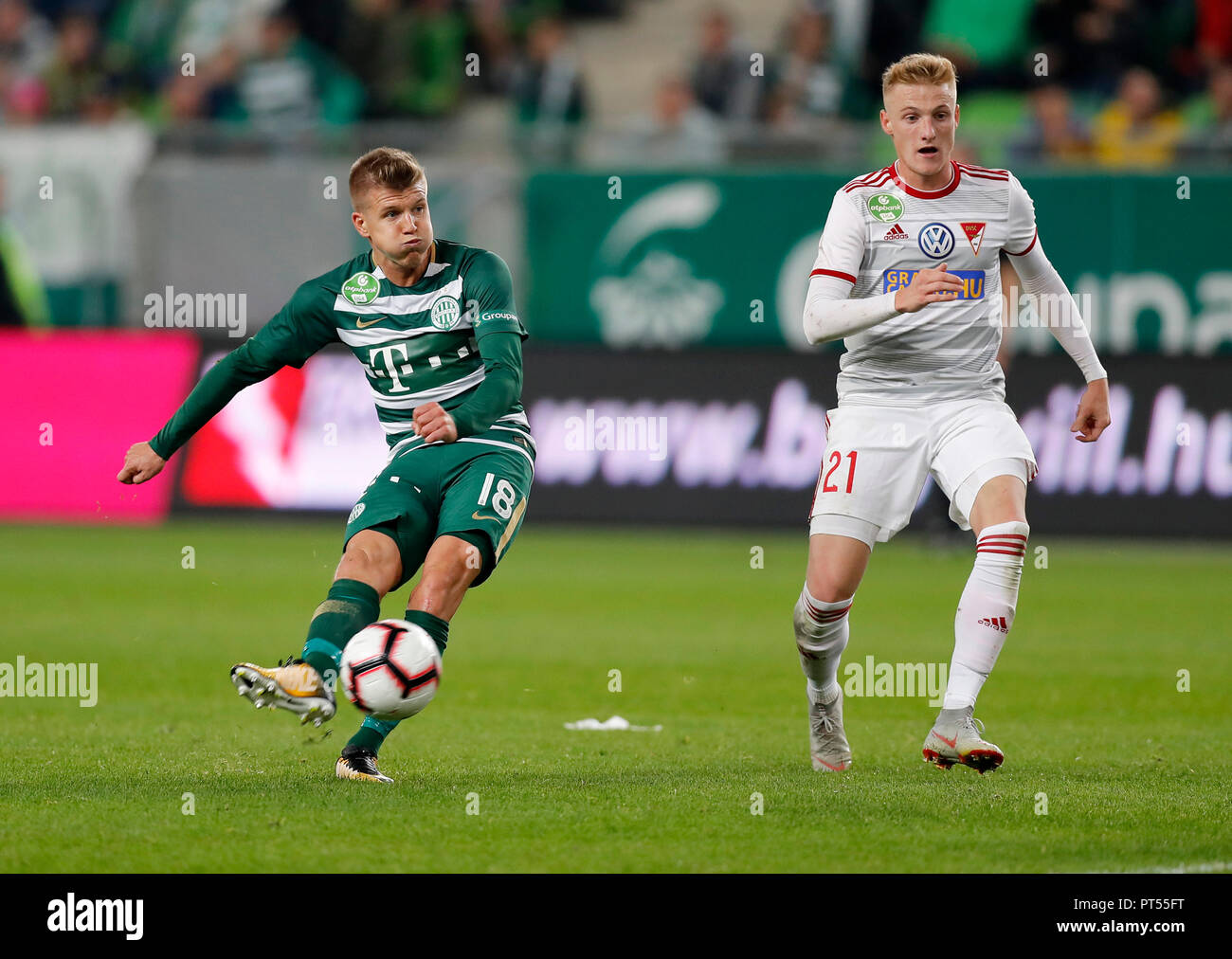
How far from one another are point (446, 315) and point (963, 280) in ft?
6.16

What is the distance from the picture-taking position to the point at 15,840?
5.27 meters

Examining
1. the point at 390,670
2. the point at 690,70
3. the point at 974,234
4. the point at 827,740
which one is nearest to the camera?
the point at 390,670

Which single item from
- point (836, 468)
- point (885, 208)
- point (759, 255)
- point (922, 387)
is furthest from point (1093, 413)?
point (759, 255)

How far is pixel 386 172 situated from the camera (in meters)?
6.31


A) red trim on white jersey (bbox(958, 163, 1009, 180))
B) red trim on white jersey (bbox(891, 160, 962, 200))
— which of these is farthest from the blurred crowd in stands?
red trim on white jersey (bbox(891, 160, 962, 200))

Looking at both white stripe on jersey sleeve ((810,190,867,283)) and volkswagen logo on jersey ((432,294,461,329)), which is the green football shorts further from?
white stripe on jersey sleeve ((810,190,867,283))

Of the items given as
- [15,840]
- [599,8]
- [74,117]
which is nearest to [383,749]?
[15,840]

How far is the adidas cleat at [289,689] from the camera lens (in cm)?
556

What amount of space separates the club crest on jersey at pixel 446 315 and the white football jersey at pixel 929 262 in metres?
1.30

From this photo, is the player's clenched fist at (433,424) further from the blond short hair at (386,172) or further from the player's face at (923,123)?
the player's face at (923,123)

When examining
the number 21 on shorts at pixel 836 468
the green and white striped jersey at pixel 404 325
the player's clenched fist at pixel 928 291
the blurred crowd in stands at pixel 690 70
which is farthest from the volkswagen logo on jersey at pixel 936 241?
the blurred crowd in stands at pixel 690 70

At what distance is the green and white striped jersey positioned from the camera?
655 cm

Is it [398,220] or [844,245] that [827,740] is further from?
[398,220]
